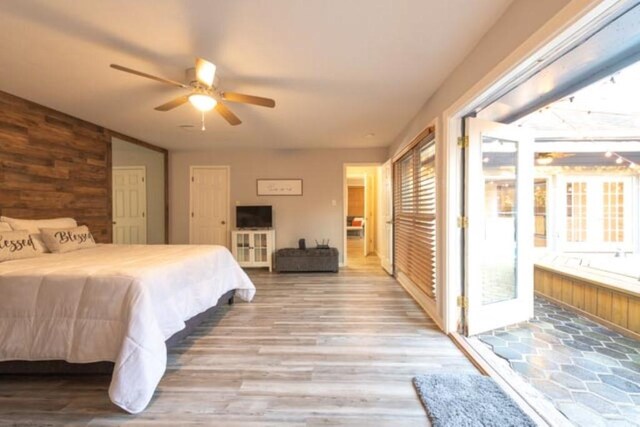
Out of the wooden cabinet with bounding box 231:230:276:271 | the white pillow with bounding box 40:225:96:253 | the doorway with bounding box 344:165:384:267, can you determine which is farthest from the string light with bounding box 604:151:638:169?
the white pillow with bounding box 40:225:96:253

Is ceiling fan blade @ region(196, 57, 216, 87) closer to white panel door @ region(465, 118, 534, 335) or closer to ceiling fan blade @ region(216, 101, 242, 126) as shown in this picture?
ceiling fan blade @ region(216, 101, 242, 126)

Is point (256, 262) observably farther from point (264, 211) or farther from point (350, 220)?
point (350, 220)

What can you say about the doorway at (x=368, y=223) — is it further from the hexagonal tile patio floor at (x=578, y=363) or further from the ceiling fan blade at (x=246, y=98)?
the ceiling fan blade at (x=246, y=98)

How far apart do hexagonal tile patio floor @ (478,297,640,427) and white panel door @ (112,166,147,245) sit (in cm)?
599

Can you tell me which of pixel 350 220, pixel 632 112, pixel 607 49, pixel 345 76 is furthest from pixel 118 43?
pixel 350 220

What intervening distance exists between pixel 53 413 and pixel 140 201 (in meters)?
4.71

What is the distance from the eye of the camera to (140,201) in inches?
219

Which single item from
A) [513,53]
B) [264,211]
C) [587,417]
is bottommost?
[587,417]

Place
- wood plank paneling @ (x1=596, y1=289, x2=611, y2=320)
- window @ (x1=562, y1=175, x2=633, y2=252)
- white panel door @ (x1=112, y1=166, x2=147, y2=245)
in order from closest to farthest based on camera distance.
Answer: wood plank paneling @ (x1=596, y1=289, x2=611, y2=320), window @ (x1=562, y1=175, x2=633, y2=252), white panel door @ (x1=112, y1=166, x2=147, y2=245)

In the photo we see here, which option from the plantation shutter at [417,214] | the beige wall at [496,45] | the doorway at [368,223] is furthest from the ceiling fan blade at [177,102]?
the doorway at [368,223]

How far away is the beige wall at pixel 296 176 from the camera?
18.3 feet

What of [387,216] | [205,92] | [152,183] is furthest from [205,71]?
[152,183]

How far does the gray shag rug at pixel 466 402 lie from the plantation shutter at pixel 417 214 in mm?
1201

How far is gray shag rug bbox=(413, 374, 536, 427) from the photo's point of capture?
148cm
